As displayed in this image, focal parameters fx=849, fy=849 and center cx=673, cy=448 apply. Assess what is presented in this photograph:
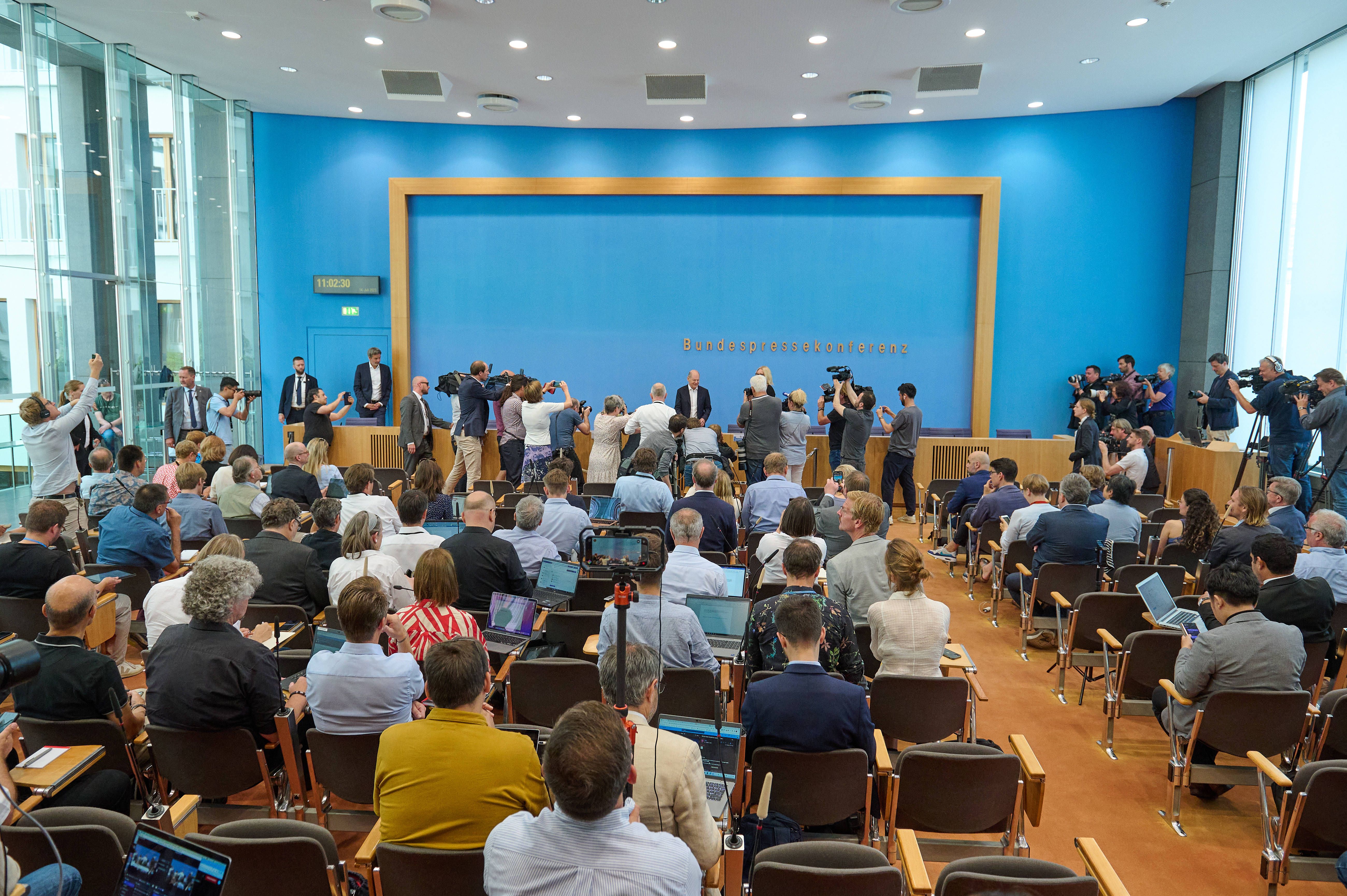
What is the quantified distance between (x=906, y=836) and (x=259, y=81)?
36.2 feet

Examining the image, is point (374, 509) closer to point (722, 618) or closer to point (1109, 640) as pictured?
point (722, 618)

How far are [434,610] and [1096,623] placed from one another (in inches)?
145

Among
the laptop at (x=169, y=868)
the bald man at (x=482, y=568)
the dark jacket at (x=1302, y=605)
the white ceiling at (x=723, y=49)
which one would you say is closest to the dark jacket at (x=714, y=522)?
the bald man at (x=482, y=568)

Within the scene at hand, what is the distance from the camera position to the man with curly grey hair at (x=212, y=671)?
A: 3.07 m

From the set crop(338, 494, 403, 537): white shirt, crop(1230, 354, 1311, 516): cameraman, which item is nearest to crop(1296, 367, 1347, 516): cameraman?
crop(1230, 354, 1311, 516): cameraman

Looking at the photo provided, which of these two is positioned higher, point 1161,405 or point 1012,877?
point 1161,405

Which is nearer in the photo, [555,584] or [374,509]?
[555,584]

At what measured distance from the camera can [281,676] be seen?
379 cm

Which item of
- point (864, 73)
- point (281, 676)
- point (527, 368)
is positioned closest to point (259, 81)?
point (527, 368)

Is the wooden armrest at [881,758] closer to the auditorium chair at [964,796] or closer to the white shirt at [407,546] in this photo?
the auditorium chair at [964,796]

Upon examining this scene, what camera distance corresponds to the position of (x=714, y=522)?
5902mm

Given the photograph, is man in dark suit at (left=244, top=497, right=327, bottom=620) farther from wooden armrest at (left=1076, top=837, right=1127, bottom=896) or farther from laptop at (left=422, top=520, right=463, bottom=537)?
wooden armrest at (left=1076, top=837, right=1127, bottom=896)

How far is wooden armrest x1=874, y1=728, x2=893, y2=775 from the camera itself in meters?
3.01

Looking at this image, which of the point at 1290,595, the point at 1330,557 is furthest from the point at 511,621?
the point at 1330,557
